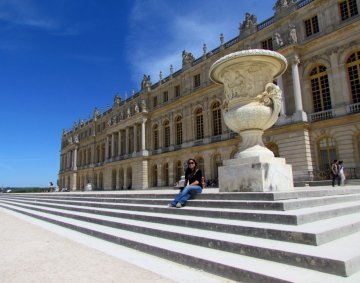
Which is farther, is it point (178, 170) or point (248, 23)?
point (178, 170)

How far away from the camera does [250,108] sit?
7.14 metres

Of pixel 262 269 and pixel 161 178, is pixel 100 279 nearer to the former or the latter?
pixel 262 269

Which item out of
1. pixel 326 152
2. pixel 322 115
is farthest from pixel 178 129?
pixel 326 152

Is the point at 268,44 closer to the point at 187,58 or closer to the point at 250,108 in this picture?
the point at 187,58

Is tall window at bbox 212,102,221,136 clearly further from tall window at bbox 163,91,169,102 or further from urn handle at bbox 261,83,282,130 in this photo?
urn handle at bbox 261,83,282,130

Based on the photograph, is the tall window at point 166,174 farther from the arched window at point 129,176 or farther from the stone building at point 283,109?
the arched window at point 129,176

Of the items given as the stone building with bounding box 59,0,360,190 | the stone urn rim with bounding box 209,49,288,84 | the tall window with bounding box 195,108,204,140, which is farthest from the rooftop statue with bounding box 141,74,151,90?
the stone urn rim with bounding box 209,49,288,84

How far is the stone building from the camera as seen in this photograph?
1964cm

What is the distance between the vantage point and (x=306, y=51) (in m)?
22.0

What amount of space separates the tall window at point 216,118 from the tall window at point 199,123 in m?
1.93

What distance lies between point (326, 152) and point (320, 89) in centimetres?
492

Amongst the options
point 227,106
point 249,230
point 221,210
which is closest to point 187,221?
point 221,210

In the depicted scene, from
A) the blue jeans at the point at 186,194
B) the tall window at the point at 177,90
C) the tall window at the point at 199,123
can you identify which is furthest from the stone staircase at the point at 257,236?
the tall window at the point at 177,90

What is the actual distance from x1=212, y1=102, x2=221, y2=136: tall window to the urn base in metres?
22.5
